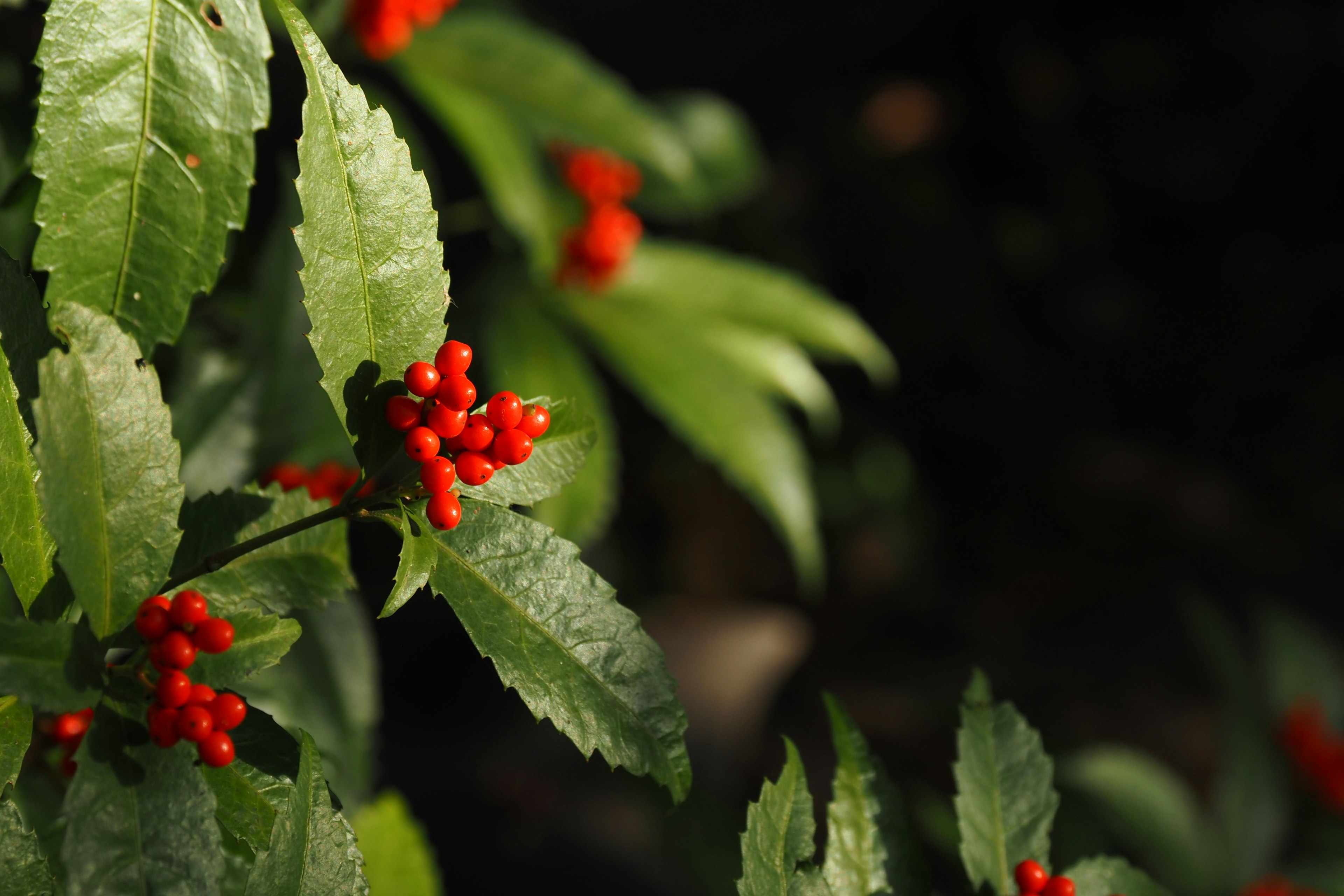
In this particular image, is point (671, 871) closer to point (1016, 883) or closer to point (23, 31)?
point (1016, 883)

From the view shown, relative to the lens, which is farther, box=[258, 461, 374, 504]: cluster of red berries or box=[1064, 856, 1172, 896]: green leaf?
box=[258, 461, 374, 504]: cluster of red berries

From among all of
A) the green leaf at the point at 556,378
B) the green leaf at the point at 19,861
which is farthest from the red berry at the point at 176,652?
the green leaf at the point at 556,378

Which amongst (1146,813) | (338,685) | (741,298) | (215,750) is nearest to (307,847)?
(215,750)

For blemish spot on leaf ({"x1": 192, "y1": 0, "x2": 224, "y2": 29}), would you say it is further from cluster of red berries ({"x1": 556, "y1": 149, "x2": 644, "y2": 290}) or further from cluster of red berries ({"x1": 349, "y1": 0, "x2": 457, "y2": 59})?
cluster of red berries ({"x1": 556, "y1": 149, "x2": 644, "y2": 290})

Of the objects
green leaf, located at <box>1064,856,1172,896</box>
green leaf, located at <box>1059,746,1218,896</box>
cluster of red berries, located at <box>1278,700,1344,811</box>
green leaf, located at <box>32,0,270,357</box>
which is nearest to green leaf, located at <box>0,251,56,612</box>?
green leaf, located at <box>32,0,270,357</box>

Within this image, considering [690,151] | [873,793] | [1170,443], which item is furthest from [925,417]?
[873,793]

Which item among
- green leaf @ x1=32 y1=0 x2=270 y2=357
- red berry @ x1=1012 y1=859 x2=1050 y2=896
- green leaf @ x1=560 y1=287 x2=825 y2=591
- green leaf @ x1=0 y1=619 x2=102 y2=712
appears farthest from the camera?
green leaf @ x1=560 y1=287 x2=825 y2=591

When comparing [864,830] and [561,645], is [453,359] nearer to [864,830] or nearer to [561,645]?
[561,645]

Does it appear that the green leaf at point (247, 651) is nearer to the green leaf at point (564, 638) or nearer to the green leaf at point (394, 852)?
the green leaf at point (564, 638)
